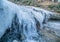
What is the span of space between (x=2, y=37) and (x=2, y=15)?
508 mm

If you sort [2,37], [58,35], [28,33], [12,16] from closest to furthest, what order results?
1. [2,37]
2. [12,16]
3. [28,33]
4. [58,35]

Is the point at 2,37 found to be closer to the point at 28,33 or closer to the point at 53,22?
the point at 28,33

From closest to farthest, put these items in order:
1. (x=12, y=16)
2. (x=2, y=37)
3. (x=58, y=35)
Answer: (x=2, y=37)
(x=12, y=16)
(x=58, y=35)

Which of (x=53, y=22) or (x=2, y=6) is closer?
(x=2, y=6)

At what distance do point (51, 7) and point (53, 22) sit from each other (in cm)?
311

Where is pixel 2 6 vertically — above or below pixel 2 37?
above

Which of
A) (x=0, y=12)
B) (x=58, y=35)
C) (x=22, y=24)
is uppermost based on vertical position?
(x=0, y=12)

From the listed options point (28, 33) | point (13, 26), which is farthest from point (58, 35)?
point (13, 26)

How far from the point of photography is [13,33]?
4.71 m

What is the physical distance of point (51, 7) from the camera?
33.8 feet

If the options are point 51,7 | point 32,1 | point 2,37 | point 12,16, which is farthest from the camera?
point 32,1

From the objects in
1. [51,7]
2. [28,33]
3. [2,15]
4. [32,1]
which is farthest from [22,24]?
[32,1]

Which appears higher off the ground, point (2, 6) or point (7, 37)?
point (2, 6)

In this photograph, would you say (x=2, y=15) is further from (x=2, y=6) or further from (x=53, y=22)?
(x=53, y=22)
